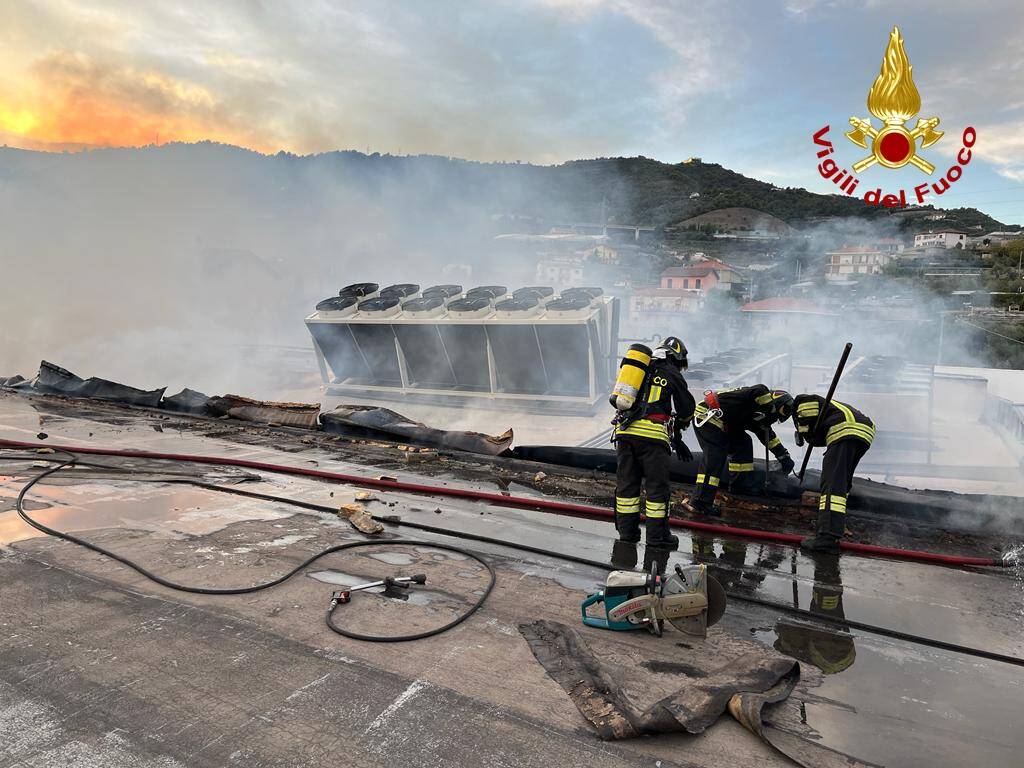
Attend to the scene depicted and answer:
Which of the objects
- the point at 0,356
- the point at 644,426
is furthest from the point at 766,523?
the point at 0,356

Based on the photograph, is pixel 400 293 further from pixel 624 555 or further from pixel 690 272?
pixel 690 272

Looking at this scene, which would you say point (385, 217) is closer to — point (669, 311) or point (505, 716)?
point (669, 311)

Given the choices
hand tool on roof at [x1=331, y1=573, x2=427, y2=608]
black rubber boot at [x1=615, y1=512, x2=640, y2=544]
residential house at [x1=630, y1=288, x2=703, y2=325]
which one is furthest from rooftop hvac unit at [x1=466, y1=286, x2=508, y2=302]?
hand tool on roof at [x1=331, y1=573, x2=427, y2=608]

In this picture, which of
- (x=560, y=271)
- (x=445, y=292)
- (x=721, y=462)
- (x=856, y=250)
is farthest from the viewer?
(x=560, y=271)

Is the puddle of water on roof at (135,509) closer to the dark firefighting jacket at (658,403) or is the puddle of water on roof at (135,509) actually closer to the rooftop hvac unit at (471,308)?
the dark firefighting jacket at (658,403)

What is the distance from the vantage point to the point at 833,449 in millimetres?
4730

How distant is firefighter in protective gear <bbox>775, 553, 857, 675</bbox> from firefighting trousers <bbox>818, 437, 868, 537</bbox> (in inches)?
26.6

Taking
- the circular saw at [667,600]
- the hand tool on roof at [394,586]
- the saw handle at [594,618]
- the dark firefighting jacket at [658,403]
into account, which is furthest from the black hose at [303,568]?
the dark firefighting jacket at [658,403]

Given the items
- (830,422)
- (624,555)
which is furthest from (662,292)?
(624,555)

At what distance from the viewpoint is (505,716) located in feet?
7.85

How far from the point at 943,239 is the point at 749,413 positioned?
26.8 metres

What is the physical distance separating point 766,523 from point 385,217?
2181 cm

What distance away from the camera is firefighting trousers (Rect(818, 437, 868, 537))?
4.54 meters

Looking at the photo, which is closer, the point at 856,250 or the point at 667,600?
the point at 667,600
